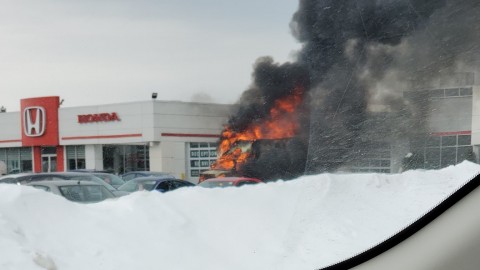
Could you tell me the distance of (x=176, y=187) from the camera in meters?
2.10

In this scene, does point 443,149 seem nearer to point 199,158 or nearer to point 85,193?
point 199,158

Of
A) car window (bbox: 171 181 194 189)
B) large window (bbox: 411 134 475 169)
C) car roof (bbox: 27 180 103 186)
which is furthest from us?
car roof (bbox: 27 180 103 186)

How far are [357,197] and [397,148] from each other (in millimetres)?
207

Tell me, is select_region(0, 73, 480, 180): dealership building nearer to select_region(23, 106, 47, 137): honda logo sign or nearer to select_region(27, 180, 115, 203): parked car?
select_region(23, 106, 47, 137): honda logo sign

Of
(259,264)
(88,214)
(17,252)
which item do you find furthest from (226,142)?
(17,252)

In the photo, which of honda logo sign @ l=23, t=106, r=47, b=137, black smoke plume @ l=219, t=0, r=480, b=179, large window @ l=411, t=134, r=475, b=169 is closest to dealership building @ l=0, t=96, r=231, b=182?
honda logo sign @ l=23, t=106, r=47, b=137

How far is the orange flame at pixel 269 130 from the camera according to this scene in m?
1.69

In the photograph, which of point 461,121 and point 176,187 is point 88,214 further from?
point 461,121

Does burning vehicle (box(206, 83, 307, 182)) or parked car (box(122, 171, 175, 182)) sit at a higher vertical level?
burning vehicle (box(206, 83, 307, 182))

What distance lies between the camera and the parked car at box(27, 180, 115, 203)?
87.7 inches

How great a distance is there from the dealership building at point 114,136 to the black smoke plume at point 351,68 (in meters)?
0.21

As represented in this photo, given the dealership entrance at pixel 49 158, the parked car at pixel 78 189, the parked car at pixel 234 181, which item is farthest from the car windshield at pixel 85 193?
the parked car at pixel 234 181

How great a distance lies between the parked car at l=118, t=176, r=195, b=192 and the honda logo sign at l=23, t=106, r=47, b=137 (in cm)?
51

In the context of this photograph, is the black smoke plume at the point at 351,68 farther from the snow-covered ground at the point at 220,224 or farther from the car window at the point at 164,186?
the car window at the point at 164,186
